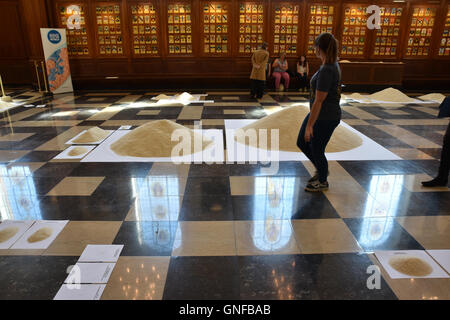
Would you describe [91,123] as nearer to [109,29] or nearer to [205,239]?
[205,239]

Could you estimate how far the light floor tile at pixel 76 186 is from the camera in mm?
4031

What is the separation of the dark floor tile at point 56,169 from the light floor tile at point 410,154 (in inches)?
195

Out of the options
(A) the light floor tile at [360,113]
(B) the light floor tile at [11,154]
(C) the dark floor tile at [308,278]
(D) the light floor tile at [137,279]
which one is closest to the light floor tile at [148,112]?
(B) the light floor tile at [11,154]

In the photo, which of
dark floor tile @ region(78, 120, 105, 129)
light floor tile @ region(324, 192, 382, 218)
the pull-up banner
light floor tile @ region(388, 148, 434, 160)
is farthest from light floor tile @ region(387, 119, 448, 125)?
the pull-up banner

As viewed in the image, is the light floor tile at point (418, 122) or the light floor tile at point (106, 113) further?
the light floor tile at point (106, 113)

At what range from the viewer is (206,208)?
144 inches

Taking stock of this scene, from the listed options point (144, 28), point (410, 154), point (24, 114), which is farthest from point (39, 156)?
point (144, 28)

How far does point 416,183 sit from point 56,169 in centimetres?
483

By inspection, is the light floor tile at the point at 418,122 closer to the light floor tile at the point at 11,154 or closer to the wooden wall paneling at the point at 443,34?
the wooden wall paneling at the point at 443,34

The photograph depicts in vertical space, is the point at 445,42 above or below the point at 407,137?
above

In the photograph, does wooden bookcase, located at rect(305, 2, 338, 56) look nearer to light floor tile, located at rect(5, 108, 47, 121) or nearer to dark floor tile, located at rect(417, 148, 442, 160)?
dark floor tile, located at rect(417, 148, 442, 160)

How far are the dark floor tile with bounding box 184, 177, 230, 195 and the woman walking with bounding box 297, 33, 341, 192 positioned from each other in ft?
3.48

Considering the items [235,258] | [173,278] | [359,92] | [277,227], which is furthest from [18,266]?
[359,92]

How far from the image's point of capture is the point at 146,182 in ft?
14.1
